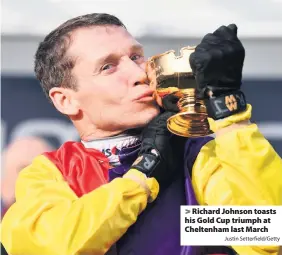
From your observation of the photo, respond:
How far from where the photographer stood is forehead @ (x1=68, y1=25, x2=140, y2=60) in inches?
40.5

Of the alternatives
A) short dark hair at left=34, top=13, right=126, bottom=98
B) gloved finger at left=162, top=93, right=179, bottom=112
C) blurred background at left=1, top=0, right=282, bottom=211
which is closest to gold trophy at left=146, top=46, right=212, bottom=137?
gloved finger at left=162, top=93, right=179, bottom=112

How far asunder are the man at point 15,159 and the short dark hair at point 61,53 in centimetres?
20

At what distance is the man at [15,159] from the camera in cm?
125

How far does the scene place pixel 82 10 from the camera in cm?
122

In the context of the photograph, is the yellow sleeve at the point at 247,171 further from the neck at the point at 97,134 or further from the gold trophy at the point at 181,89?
the neck at the point at 97,134

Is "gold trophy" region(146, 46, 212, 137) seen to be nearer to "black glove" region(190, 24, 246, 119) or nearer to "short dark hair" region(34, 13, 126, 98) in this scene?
"black glove" region(190, 24, 246, 119)

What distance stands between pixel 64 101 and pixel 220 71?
1.07 ft

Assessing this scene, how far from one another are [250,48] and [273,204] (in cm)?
47

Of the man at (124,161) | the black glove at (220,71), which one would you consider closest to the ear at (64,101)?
the man at (124,161)

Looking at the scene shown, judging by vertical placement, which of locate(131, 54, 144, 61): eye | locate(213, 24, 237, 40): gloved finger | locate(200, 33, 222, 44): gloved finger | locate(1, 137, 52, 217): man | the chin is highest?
locate(213, 24, 237, 40): gloved finger

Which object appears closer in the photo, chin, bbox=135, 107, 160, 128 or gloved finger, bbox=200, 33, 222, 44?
gloved finger, bbox=200, 33, 222, 44

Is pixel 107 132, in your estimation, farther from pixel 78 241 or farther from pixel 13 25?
pixel 13 25

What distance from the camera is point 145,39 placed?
128cm

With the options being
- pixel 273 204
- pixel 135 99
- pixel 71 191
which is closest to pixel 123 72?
pixel 135 99
